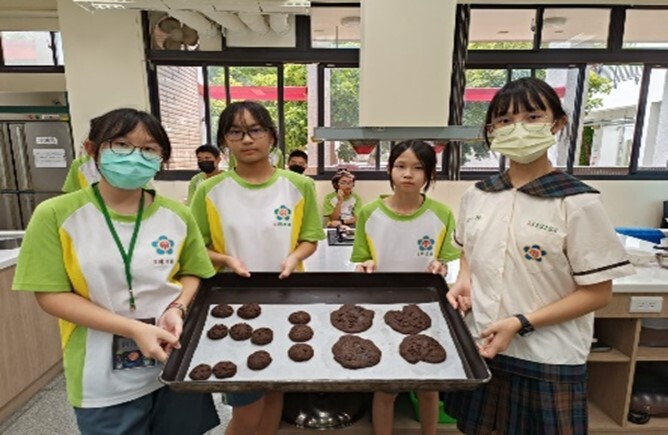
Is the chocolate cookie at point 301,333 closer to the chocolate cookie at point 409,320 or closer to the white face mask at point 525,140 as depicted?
the chocolate cookie at point 409,320

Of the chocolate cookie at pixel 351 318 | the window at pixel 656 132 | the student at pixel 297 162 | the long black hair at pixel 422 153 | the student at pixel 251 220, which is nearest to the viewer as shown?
the chocolate cookie at pixel 351 318

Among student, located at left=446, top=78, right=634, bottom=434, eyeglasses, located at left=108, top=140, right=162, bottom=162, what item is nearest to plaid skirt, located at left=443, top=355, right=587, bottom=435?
student, located at left=446, top=78, right=634, bottom=434

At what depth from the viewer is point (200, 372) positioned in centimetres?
105

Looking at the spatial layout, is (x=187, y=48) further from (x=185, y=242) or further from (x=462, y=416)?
(x=462, y=416)

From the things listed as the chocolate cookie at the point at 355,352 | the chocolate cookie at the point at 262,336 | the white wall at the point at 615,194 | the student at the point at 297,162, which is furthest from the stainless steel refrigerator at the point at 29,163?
the chocolate cookie at the point at 355,352

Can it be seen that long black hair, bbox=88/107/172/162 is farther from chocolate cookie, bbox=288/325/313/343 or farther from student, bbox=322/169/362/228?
student, bbox=322/169/362/228

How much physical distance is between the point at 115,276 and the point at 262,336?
462 millimetres

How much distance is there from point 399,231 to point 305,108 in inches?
130

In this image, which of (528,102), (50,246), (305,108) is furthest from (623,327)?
(305,108)

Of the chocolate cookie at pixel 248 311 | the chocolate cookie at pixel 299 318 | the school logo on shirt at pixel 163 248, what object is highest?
the school logo on shirt at pixel 163 248

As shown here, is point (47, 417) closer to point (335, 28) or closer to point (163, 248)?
point (163, 248)

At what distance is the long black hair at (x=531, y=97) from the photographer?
1.02m

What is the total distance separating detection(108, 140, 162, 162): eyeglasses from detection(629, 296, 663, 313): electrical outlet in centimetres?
186

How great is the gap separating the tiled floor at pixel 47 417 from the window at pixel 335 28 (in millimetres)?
3661
